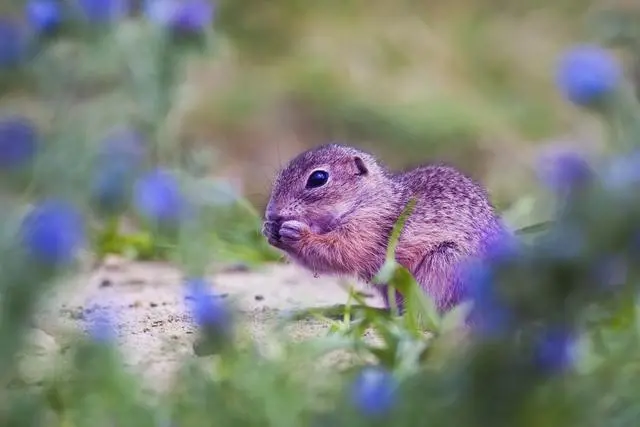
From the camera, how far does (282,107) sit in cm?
923

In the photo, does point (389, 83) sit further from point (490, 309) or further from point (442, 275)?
point (490, 309)

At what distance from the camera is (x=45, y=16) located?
312 centimetres

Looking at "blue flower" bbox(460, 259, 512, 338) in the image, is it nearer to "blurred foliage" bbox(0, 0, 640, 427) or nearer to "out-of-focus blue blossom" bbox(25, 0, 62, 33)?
"blurred foliage" bbox(0, 0, 640, 427)

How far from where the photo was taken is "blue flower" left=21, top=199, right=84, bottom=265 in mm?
1812

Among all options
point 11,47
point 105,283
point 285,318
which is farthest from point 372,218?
point 11,47

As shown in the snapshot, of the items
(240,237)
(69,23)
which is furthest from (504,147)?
(69,23)

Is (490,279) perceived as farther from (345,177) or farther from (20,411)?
(345,177)

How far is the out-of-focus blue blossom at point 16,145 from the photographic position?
7.04ft

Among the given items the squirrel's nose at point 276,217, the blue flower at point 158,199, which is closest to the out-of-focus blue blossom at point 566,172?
the blue flower at point 158,199

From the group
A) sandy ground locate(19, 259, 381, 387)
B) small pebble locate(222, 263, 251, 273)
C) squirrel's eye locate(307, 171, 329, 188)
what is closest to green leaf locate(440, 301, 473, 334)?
sandy ground locate(19, 259, 381, 387)

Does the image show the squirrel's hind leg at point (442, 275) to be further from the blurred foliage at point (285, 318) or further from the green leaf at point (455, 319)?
the green leaf at point (455, 319)

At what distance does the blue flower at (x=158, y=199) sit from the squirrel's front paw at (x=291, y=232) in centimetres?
185

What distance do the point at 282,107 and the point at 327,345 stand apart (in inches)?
266

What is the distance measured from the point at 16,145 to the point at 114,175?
200 millimetres
